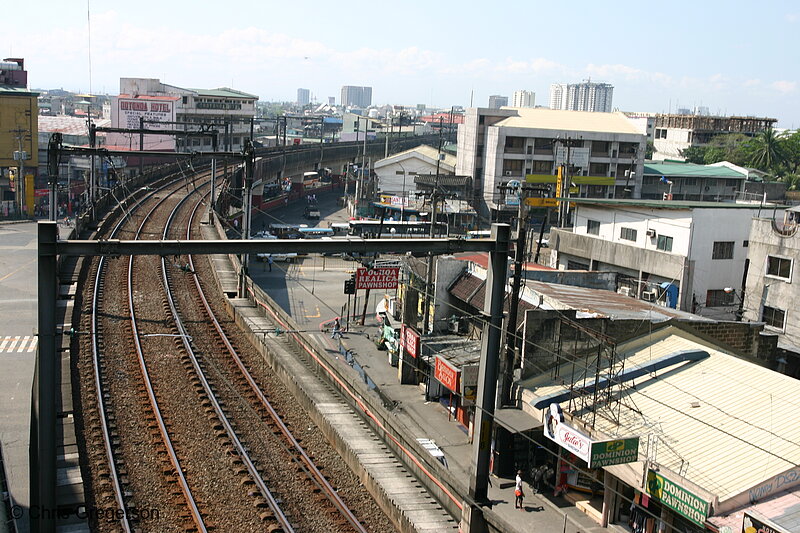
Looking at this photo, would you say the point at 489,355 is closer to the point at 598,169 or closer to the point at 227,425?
the point at 227,425

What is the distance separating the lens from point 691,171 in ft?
199

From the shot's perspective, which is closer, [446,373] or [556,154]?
[446,373]

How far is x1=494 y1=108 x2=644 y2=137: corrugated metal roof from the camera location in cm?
5988

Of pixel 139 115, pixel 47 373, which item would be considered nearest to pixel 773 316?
pixel 47 373

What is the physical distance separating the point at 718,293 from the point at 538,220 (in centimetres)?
3354

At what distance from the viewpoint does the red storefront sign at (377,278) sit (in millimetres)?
28203

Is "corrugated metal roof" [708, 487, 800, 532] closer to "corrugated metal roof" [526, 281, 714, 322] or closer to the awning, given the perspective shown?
the awning

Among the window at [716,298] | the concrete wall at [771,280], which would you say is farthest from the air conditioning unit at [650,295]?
the concrete wall at [771,280]

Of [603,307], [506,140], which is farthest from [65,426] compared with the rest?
[506,140]

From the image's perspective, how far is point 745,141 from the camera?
7831 cm

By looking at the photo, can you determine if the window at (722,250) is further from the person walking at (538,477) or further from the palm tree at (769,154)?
the palm tree at (769,154)

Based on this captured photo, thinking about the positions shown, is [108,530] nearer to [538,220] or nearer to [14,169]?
[14,169]

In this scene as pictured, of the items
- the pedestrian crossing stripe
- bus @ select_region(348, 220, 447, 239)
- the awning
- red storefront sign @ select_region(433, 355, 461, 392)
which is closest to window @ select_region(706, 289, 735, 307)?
red storefront sign @ select_region(433, 355, 461, 392)

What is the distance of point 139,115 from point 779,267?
52147 mm
